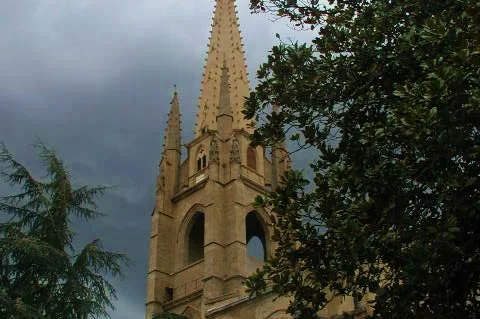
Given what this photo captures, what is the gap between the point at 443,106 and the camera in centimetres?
663

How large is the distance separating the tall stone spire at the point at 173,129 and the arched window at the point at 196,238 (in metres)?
5.62

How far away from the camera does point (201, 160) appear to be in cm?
4081

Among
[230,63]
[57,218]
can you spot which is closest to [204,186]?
[230,63]

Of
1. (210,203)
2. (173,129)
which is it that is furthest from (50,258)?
(173,129)

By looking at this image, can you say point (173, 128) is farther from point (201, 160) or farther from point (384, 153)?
point (384, 153)

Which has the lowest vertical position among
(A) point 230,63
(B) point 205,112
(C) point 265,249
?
(C) point 265,249

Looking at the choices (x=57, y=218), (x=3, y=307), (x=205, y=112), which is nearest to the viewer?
(x=3, y=307)

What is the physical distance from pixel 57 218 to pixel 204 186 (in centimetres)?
2477

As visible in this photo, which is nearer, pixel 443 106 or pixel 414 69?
pixel 443 106

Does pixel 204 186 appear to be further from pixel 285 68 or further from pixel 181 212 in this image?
pixel 285 68

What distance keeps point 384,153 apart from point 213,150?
3045 cm

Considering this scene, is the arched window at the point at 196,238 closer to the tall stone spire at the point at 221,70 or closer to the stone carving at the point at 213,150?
the stone carving at the point at 213,150

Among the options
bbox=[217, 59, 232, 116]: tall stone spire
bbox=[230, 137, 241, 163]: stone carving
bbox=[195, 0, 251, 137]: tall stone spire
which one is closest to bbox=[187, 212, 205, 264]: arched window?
bbox=[230, 137, 241, 163]: stone carving

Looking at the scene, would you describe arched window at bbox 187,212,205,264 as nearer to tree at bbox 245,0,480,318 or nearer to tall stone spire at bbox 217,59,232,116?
tall stone spire at bbox 217,59,232,116
